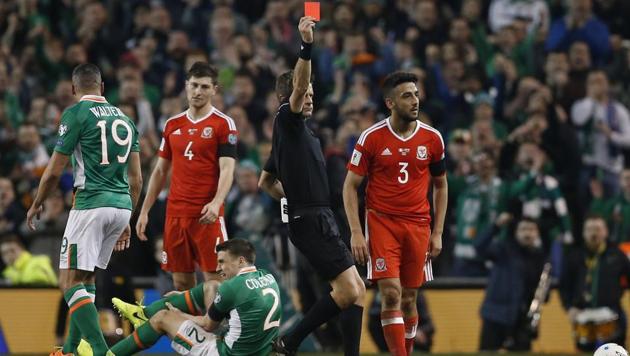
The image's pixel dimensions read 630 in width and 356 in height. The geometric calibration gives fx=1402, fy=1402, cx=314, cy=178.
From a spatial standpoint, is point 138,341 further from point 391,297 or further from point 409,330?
point 409,330

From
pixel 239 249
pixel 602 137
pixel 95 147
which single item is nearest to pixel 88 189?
pixel 95 147

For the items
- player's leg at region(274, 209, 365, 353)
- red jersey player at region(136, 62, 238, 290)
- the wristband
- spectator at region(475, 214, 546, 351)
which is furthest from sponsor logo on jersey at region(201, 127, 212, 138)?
spectator at region(475, 214, 546, 351)

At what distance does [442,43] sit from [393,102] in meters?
9.07

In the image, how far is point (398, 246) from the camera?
40.8ft

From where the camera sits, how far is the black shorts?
39.6 ft

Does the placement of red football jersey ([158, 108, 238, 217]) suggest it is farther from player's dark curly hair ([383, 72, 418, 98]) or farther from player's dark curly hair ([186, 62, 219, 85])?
player's dark curly hair ([383, 72, 418, 98])

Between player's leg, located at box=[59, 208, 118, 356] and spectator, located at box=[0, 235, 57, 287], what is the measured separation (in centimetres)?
594

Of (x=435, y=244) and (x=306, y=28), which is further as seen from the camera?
(x=435, y=244)

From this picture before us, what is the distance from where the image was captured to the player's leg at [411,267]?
12.5 metres

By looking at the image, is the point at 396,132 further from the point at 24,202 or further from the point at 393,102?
the point at 24,202

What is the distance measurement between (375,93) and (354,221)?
8.36 metres

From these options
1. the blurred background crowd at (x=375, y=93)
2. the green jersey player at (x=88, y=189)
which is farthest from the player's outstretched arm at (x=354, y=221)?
the blurred background crowd at (x=375, y=93)

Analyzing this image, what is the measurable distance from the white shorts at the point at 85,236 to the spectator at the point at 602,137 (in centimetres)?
906

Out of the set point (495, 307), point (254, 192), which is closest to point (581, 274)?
point (495, 307)
